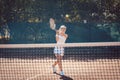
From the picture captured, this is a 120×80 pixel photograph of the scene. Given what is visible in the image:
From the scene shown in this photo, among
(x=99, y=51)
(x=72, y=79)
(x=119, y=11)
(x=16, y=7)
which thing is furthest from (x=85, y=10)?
(x=72, y=79)

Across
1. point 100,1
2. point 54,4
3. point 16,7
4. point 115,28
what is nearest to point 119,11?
point 100,1

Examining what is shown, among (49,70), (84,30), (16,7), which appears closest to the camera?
(49,70)

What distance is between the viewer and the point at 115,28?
19.7 meters

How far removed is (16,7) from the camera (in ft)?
70.5

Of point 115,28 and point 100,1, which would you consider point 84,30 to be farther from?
point 100,1

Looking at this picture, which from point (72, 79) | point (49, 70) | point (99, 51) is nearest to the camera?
point (72, 79)

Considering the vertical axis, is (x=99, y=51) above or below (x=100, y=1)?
below

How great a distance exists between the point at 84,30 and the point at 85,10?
101 inches

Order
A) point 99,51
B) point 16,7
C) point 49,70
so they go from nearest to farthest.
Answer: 1. point 49,70
2. point 99,51
3. point 16,7

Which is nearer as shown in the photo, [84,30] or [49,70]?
[49,70]

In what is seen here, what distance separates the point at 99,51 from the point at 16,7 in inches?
322

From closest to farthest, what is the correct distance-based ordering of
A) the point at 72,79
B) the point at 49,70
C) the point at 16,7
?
the point at 72,79, the point at 49,70, the point at 16,7

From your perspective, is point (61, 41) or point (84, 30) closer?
point (61, 41)

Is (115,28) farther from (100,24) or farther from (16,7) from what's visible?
(16,7)
